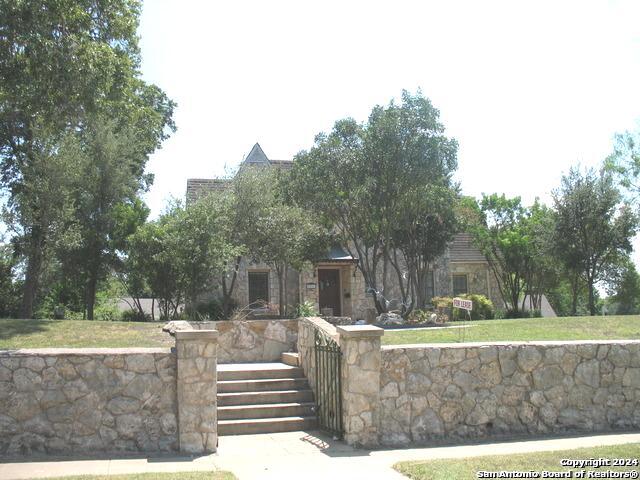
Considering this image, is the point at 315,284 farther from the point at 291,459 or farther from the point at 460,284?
the point at 291,459

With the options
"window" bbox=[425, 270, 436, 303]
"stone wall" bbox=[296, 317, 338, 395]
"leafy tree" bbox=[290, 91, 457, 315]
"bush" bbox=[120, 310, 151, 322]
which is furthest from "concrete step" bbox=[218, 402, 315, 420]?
"window" bbox=[425, 270, 436, 303]

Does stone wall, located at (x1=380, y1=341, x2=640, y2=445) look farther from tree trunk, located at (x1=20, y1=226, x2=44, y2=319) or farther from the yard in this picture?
tree trunk, located at (x1=20, y1=226, x2=44, y2=319)

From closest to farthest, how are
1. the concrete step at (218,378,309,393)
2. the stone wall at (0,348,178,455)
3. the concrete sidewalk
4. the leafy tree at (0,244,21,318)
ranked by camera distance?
the concrete sidewalk
the stone wall at (0,348,178,455)
the concrete step at (218,378,309,393)
the leafy tree at (0,244,21,318)

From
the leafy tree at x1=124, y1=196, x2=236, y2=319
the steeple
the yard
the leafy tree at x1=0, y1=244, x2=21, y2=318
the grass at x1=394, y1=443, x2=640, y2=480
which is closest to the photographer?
the grass at x1=394, y1=443, x2=640, y2=480

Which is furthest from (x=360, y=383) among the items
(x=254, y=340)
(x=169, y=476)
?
(x=254, y=340)

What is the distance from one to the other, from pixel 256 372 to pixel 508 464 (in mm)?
→ 4493

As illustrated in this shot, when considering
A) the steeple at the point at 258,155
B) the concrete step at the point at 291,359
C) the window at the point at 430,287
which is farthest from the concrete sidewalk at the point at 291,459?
the window at the point at 430,287

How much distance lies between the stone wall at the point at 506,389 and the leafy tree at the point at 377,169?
11.6 meters

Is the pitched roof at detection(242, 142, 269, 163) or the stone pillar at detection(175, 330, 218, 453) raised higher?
the pitched roof at detection(242, 142, 269, 163)

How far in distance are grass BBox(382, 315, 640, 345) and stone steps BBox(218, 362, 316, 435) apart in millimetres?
2330

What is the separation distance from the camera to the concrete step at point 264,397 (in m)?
9.16

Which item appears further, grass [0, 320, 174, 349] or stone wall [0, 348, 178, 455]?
grass [0, 320, 174, 349]

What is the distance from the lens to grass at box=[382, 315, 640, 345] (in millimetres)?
11922

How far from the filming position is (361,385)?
8133 mm
